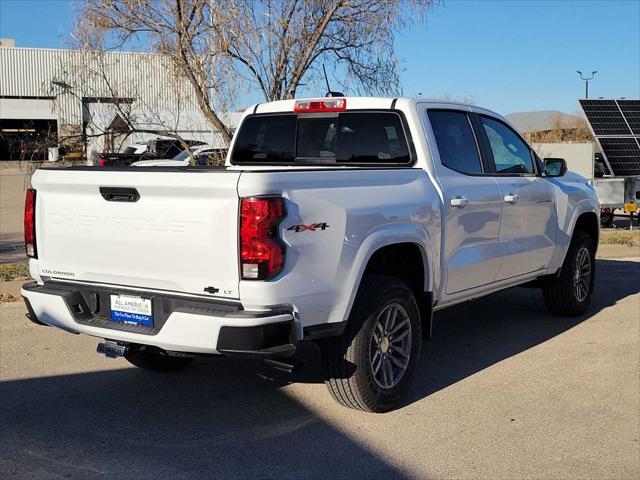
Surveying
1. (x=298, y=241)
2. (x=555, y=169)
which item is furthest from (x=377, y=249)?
(x=555, y=169)

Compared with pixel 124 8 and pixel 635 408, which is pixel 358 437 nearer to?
pixel 635 408

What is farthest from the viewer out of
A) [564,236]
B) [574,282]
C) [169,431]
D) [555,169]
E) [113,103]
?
[113,103]

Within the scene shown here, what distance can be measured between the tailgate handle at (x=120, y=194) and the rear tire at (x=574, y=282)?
4.72 m

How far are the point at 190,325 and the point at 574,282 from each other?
503 centimetres

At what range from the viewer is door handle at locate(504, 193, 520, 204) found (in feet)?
20.5

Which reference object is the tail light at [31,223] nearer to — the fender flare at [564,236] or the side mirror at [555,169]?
the side mirror at [555,169]

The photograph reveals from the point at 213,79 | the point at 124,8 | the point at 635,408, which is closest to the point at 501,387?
the point at 635,408

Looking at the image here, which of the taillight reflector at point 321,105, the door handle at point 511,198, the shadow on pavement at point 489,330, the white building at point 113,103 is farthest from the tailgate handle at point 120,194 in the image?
the white building at point 113,103

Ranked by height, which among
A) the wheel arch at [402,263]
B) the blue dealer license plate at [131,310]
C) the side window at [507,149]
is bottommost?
the blue dealer license plate at [131,310]

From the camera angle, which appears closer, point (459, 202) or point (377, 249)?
point (377, 249)

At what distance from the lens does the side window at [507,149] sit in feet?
21.5

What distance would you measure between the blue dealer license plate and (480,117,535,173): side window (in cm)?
343

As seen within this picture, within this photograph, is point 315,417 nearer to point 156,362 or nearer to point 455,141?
point 156,362

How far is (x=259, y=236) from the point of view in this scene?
→ 3984 mm
